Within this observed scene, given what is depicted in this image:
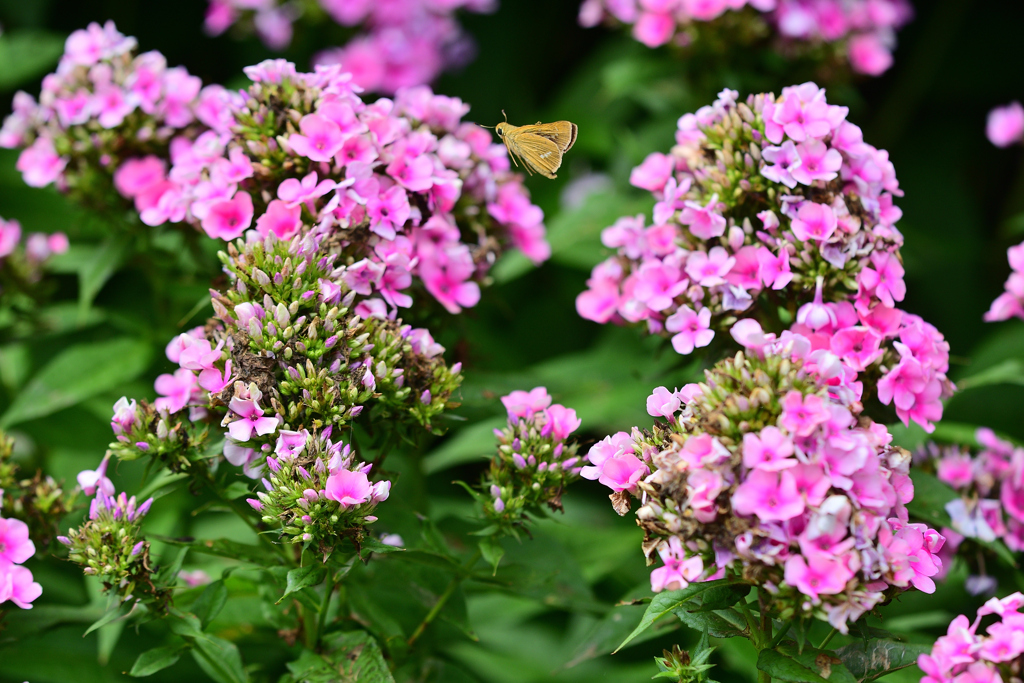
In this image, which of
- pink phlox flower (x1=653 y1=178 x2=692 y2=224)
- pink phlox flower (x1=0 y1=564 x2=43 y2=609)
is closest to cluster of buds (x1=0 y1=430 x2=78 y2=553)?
pink phlox flower (x1=0 y1=564 x2=43 y2=609)

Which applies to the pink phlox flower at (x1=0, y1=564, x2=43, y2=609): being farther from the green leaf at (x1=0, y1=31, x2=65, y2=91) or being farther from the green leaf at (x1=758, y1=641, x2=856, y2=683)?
the green leaf at (x1=0, y1=31, x2=65, y2=91)

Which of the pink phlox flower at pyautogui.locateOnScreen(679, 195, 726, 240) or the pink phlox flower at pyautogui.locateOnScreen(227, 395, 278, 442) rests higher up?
the pink phlox flower at pyautogui.locateOnScreen(679, 195, 726, 240)

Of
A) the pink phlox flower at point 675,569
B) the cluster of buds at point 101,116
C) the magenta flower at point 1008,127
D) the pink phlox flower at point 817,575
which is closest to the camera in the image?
→ the pink phlox flower at point 817,575

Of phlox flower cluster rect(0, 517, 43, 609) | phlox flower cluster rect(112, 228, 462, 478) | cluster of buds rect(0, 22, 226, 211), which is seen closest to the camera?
phlox flower cluster rect(112, 228, 462, 478)

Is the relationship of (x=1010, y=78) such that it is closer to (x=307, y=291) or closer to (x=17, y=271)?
(x=307, y=291)

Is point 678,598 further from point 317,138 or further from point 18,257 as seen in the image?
point 18,257

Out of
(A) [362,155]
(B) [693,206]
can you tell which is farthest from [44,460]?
(B) [693,206]

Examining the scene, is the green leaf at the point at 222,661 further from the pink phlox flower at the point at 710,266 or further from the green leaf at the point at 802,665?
the pink phlox flower at the point at 710,266

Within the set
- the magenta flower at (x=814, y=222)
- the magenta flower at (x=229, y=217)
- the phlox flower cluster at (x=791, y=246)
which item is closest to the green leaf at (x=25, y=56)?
the magenta flower at (x=229, y=217)
